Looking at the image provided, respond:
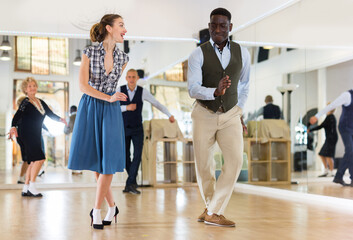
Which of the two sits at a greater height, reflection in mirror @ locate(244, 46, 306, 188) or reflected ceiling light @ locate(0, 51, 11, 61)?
reflected ceiling light @ locate(0, 51, 11, 61)

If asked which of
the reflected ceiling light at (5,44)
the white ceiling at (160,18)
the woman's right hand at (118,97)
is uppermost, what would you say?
the white ceiling at (160,18)

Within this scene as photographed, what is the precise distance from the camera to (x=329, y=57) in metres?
5.38

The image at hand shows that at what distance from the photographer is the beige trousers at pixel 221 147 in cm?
351

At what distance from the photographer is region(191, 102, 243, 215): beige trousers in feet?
11.5

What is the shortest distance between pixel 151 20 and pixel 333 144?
3.86m

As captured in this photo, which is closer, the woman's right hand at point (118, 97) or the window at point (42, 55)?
the woman's right hand at point (118, 97)

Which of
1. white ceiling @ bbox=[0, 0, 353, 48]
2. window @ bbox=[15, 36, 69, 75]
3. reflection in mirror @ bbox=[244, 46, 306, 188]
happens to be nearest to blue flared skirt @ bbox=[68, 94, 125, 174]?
reflection in mirror @ bbox=[244, 46, 306, 188]

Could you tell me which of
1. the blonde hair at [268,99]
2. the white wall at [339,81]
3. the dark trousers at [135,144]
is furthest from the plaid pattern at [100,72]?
the blonde hair at [268,99]

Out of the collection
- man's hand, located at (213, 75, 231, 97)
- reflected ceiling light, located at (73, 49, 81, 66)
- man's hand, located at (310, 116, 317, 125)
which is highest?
reflected ceiling light, located at (73, 49, 81, 66)

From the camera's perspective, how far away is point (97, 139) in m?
3.45

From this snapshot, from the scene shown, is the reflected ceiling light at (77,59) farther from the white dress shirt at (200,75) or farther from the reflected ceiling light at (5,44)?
the white dress shirt at (200,75)

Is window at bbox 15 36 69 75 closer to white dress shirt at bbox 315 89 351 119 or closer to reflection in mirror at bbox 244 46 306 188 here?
reflection in mirror at bbox 244 46 306 188

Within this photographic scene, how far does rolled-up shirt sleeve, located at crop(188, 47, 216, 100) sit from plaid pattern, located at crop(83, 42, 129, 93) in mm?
526

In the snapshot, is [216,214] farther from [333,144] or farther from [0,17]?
[0,17]
